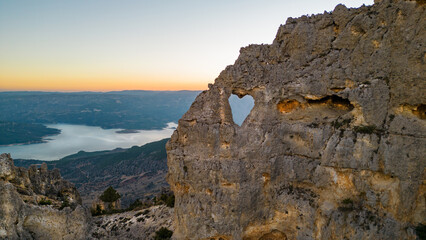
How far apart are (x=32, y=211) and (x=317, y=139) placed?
26.2 metres

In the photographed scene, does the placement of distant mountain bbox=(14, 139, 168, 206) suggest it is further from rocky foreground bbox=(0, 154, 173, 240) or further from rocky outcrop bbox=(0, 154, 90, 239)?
rocky outcrop bbox=(0, 154, 90, 239)

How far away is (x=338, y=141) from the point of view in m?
17.2

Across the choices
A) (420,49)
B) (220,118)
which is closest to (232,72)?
(220,118)

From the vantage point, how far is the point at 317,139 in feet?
60.6

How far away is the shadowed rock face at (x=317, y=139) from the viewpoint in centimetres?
1498

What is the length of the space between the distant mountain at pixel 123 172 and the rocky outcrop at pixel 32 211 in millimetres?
37868

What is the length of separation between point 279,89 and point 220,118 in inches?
204

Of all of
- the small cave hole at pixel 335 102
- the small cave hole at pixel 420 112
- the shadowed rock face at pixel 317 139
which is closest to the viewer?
the shadowed rock face at pixel 317 139

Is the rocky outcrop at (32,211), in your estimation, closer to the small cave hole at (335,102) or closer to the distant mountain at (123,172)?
the small cave hole at (335,102)

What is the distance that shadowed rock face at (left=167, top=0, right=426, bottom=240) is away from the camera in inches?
590

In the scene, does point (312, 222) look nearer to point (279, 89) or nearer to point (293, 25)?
point (279, 89)

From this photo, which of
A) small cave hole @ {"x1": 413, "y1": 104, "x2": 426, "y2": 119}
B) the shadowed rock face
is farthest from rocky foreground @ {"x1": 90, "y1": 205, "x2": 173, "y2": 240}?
small cave hole @ {"x1": 413, "y1": 104, "x2": 426, "y2": 119}

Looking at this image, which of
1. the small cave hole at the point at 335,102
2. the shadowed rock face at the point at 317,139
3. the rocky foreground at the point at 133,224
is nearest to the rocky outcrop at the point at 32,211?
the rocky foreground at the point at 133,224

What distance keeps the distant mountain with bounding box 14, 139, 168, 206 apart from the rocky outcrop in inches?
1491
